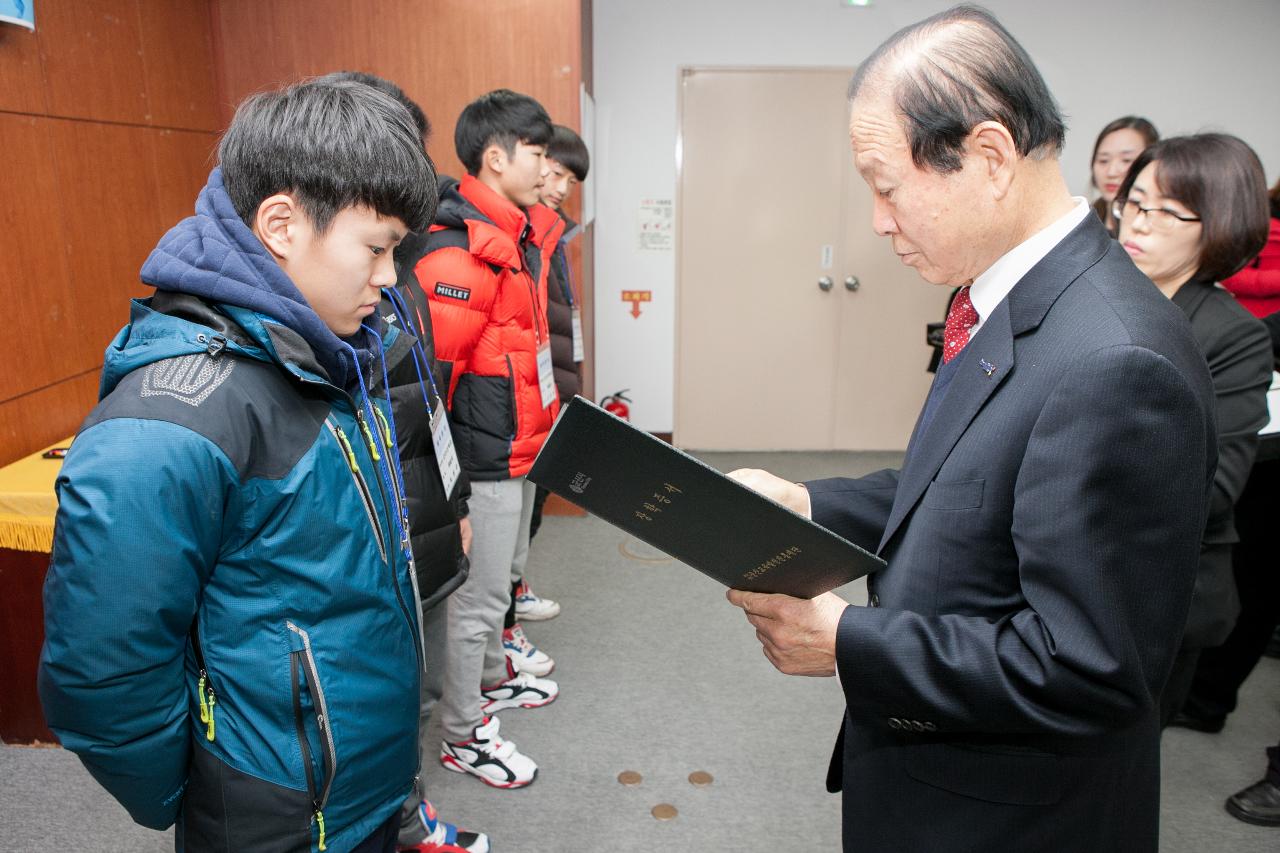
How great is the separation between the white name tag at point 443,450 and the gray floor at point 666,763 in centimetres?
89

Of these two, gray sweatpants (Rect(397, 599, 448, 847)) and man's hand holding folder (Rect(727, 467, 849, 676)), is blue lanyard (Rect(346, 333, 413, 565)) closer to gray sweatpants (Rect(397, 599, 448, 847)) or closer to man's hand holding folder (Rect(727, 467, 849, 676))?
man's hand holding folder (Rect(727, 467, 849, 676))

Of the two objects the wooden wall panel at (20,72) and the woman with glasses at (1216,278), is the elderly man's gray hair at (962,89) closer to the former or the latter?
the woman with glasses at (1216,278)

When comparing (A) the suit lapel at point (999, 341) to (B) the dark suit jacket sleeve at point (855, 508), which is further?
(B) the dark suit jacket sleeve at point (855, 508)

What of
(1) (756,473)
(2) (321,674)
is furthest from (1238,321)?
(2) (321,674)

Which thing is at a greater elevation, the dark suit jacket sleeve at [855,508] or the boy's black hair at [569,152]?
the boy's black hair at [569,152]

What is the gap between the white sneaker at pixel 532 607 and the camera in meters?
3.02

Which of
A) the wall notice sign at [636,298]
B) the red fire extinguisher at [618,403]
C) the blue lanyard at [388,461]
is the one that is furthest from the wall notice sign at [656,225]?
the blue lanyard at [388,461]

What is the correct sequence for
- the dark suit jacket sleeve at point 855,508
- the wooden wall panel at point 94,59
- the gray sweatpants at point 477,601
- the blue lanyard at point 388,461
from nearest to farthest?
the blue lanyard at point 388,461
the dark suit jacket sleeve at point 855,508
the gray sweatpants at point 477,601
the wooden wall panel at point 94,59

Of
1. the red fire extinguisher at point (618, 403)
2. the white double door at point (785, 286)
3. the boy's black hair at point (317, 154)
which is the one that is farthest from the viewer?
the red fire extinguisher at point (618, 403)

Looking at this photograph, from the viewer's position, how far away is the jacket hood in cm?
95

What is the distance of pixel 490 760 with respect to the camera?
2145 millimetres

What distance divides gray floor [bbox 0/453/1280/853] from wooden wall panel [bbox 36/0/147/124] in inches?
70.7

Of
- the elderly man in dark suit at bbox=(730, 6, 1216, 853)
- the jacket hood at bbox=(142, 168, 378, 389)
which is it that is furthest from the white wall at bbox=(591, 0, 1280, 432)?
the elderly man in dark suit at bbox=(730, 6, 1216, 853)

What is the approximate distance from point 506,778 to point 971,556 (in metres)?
1.59
